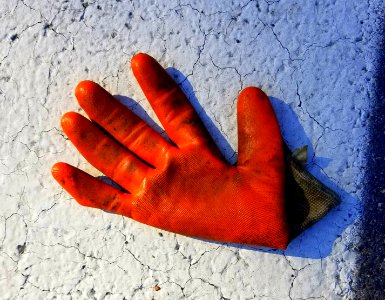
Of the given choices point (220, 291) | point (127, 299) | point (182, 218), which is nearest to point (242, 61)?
point (182, 218)

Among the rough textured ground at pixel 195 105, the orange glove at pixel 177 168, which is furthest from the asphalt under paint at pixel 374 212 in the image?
the orange glove at pixel 177 168

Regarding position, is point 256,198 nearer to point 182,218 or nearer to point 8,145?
point 182,218

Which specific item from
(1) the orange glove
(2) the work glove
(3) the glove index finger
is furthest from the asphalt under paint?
(3) the glove index finger

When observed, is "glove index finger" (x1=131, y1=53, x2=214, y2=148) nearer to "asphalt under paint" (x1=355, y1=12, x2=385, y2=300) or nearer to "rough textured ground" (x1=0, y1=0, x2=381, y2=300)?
"rough textured ground" (x1=0, y1=0, x2=381, y2=300)

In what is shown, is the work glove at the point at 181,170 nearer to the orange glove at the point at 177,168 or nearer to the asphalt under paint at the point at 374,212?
the orange glove at the point at 177,168

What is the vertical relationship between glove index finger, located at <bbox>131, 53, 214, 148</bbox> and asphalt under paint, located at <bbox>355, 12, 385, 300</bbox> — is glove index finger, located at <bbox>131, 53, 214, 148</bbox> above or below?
above

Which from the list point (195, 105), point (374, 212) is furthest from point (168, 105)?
point (374, 212)

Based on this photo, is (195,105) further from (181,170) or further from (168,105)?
(181,170)
